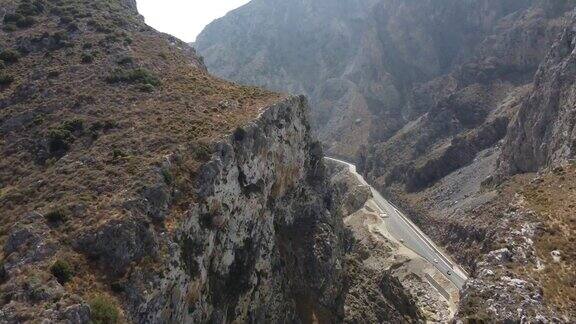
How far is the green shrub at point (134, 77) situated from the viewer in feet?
196

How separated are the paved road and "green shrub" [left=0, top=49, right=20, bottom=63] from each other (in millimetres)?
69748

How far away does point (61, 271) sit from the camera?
32.2 meters

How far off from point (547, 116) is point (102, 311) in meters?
105

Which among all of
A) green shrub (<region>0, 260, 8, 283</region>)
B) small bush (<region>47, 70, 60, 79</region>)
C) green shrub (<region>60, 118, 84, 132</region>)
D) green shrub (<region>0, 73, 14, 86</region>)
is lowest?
green shrub (<region>0, 260, 8, 283</region>)

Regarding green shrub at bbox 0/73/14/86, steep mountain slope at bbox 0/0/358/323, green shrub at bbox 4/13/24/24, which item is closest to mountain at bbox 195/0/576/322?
steep mountain slope at bbox 0/0/358/323

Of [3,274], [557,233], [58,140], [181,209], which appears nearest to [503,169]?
[557,233]

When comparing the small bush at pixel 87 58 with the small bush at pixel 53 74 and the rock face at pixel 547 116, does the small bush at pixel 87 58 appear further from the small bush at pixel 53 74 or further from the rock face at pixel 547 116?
the rock face at pixel 547 116

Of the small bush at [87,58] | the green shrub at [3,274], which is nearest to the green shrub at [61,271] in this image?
the green shrub at [3,274]

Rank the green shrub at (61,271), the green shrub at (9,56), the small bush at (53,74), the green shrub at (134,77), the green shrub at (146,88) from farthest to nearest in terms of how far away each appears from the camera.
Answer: the green shrub at (9,56) → the green shrub at (134,77) → the small bush at (53,74) → the green shrub at (146,88) → the green shrub at (61,271)

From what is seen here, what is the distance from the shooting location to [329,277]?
190 feet

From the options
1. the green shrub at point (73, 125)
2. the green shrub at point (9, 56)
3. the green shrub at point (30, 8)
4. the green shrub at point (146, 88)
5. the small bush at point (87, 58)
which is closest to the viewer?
the green shrub at point (73, 125)

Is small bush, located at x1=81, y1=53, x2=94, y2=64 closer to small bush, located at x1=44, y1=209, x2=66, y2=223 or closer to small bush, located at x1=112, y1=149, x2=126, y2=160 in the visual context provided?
small bush, located at x1=112, y1=149, x2=126, y2=160

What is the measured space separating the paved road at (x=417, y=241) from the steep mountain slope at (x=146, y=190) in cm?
3910

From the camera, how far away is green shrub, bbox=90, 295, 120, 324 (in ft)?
101
